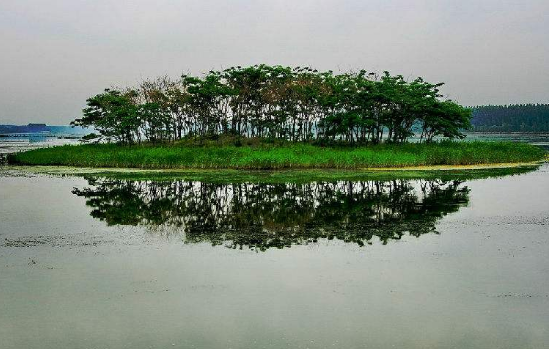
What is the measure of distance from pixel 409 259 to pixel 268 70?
3221 cm

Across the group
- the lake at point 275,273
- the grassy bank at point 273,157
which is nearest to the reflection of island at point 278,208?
the lake at point 275,273

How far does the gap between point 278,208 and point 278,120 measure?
80.3ft

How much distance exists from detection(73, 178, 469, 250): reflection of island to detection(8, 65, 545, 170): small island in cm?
999

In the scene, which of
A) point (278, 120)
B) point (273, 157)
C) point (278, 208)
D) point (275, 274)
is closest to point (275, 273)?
point (275, 274)

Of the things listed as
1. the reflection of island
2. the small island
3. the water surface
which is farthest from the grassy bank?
the water surface

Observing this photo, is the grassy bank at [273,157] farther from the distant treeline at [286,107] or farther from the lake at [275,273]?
the lake at [275,273]

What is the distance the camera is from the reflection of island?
12.2 m

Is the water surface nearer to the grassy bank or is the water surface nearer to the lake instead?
the lake

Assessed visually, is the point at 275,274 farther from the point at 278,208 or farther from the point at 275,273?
the point at 278,208

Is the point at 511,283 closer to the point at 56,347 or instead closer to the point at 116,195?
the point at 56,347

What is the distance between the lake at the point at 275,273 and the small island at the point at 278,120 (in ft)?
52.1

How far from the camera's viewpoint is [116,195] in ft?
62.9

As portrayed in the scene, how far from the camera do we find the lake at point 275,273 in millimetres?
6352

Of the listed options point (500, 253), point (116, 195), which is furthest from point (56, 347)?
point (116, 195)
